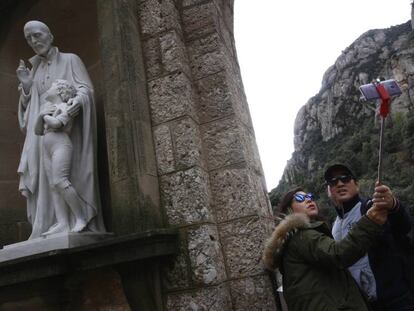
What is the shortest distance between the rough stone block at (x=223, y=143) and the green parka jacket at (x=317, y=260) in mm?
1127

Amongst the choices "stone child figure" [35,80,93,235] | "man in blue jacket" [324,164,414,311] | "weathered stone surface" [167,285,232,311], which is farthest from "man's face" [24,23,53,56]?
"man in blue jacket" [324,164,414,311]

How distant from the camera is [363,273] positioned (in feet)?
6.83

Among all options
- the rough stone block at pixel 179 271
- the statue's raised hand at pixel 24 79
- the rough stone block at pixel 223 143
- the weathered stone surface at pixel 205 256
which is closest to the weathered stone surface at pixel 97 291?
the rough stone block at pixel 179 271

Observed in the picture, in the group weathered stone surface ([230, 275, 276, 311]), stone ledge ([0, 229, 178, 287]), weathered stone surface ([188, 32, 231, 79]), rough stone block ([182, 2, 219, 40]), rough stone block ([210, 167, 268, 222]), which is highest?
rough stone block ([182, 2, 219, 40])

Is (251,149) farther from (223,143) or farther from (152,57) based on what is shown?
(152,57)

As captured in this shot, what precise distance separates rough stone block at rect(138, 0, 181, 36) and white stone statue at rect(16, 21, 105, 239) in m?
0.74

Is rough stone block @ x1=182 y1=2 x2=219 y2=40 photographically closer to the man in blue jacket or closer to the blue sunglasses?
the blue sunglasses

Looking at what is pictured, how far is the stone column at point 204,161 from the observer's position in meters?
2.78

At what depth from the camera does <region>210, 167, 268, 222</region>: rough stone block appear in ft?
9.74

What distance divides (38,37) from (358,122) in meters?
60.2

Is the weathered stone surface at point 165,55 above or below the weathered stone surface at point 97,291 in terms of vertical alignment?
above

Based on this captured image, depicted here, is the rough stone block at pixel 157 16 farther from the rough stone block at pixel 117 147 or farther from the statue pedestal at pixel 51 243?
the statue pedestal at pixel 51 243

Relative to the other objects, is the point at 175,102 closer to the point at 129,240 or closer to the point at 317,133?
the point at 129,240

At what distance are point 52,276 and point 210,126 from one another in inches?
66.0
